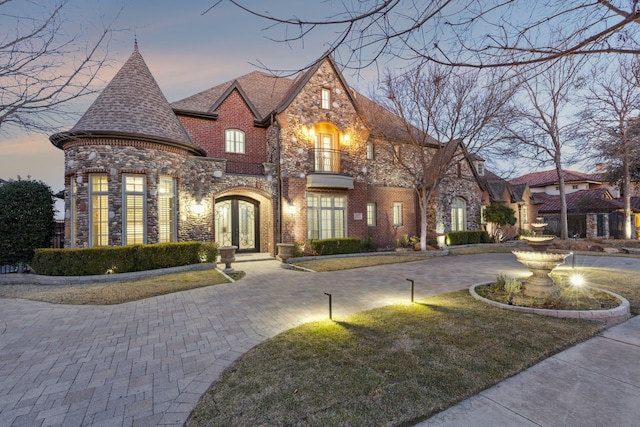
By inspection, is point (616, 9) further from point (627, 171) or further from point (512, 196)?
point (512, 196)

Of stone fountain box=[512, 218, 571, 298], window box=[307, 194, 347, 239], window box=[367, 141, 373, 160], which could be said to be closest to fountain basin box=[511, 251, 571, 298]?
stone fountain box=[512, 218, 571, 298]

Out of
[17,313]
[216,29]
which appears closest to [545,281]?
[216,29]

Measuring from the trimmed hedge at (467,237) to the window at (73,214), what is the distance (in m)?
19.4

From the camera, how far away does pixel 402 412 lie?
2623 mm

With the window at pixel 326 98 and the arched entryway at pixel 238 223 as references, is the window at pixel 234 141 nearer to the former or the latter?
the arched entryway at pixel 238 223

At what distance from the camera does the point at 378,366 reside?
3438 mm

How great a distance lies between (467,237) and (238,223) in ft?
50.7

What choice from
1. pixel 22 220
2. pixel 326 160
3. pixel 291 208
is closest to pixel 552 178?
pixel 326 160

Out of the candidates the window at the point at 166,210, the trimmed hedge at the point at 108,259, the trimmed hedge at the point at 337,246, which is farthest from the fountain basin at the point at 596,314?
the window at the point at 166,210

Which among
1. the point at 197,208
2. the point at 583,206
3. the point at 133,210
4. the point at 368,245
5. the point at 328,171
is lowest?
the point at 368,245

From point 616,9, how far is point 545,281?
207 inches

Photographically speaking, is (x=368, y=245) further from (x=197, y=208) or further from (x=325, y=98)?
(x=197, y=208)

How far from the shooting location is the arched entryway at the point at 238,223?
14.2 meters

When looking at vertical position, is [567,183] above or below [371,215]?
above
